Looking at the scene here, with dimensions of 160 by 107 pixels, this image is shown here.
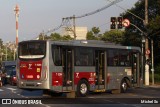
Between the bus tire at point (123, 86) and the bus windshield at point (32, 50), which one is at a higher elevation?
the bus windshield at point (32, 50)

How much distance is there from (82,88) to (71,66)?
63.6 inches

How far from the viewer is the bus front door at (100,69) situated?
27555 mm

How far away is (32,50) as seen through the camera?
81.4 feet

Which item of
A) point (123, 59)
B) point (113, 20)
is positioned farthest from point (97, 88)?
point (113, 20)

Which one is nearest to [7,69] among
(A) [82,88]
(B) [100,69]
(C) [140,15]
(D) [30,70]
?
(C) [140,15]

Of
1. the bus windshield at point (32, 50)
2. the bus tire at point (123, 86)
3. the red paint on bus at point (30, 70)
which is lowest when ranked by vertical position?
the bus tire at point (123, 86)

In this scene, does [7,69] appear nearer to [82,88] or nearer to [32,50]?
[82,88]

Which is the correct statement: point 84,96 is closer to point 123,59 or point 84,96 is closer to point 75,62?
point 75,62

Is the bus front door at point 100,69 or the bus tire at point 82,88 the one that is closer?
the bus tire at point 82,88

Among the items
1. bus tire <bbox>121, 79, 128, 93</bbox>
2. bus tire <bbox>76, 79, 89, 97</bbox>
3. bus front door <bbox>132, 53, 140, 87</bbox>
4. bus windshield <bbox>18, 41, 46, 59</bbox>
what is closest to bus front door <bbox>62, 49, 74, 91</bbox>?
bus tire <bbox>76, 79, 89, 97</bbox>

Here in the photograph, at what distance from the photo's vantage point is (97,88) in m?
27.4

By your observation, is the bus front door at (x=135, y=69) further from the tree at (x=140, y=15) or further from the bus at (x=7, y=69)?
the tree at (x=140, y=15)

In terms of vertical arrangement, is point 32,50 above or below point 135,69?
above

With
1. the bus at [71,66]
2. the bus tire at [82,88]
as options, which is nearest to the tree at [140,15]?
the bus at [71,66]
